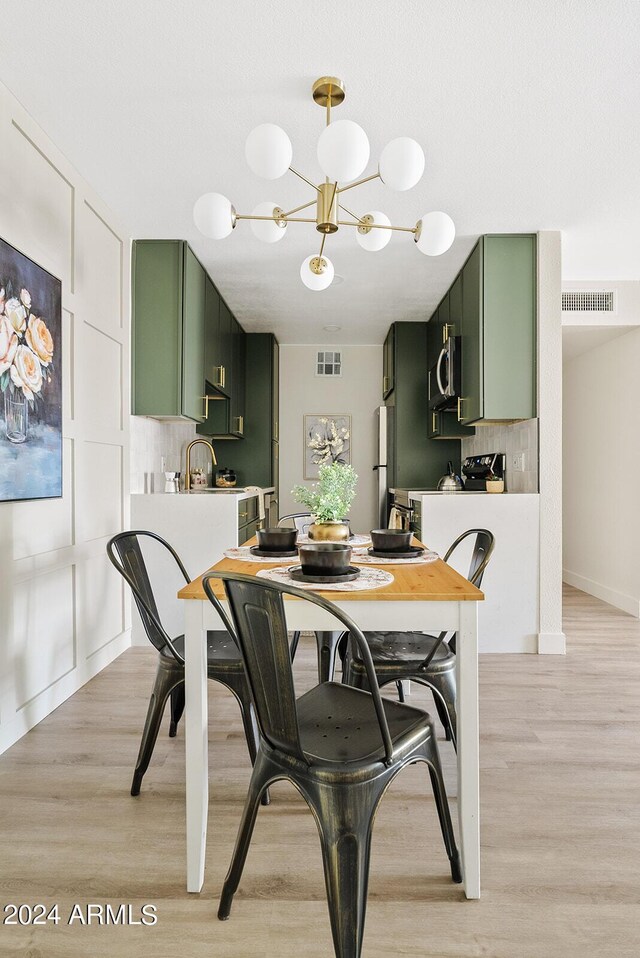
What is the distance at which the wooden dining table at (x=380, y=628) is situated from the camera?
156 centimetres

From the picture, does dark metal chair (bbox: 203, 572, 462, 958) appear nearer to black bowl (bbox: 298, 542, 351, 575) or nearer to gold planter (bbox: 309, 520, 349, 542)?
black bowl (bbox: 298, 542, 351, 575)

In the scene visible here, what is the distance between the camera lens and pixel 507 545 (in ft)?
12.4

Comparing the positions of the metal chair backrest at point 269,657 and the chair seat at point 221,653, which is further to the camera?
the chair seat at point 221,653

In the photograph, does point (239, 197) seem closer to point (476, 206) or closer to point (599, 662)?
point (476, 206)

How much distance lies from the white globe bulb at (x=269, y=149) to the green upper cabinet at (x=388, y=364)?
4.12 meters

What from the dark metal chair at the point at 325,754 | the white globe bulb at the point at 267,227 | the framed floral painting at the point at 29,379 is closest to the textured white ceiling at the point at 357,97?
the white globe bulb at the point at 267,227

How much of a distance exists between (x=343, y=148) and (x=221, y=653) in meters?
1.63

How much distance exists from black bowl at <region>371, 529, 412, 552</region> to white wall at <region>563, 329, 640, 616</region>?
11.2 feet

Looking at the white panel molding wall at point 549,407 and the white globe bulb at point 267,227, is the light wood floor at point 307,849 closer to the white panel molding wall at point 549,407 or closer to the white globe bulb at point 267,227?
the white panel molding wall at point 549,407

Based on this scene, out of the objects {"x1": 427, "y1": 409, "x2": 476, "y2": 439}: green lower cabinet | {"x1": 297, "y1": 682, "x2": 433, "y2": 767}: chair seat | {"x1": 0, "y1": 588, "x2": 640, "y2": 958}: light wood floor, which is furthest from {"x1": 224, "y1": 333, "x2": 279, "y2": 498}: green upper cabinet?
{"x1": 297, "y1": 682, "x2": 433, "y2": 767}: chair seat

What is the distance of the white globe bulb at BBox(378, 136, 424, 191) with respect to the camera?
6.26 ft

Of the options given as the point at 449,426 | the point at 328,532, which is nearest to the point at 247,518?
the point at 449,426

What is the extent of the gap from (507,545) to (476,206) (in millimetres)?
1983

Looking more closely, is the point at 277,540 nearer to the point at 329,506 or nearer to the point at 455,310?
the point at 329,506
